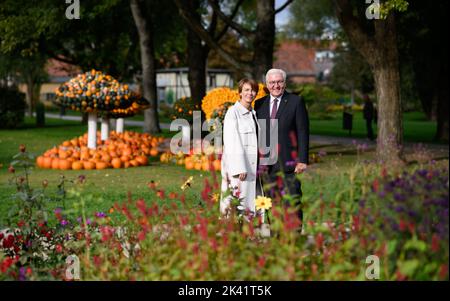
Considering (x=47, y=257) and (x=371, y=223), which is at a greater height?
(x=371, y=223)

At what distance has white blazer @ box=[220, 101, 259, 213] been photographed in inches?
286

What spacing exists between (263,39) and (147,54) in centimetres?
866

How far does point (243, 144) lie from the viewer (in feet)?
24.0

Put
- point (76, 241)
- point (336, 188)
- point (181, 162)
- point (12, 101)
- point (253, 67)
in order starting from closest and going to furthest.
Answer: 1. point (336, 188)
2. point (76, 241)
3. point (181, 162)
4. point (253, 67)
5. point (12, 101)

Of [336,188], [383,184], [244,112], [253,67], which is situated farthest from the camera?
[253,67]

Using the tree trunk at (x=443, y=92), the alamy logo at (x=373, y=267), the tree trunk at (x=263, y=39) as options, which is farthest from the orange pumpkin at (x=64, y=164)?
the tree trunk at (x=443, y=92)

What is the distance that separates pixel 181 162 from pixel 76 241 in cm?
1083

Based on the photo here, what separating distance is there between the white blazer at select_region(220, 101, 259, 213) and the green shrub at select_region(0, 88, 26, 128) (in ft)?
89.7

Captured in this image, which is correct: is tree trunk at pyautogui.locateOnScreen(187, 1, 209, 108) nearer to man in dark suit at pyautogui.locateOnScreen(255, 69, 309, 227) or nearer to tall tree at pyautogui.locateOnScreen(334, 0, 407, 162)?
tall tree at pyautogui.locateOnScreen(334, 0, 407, 162)

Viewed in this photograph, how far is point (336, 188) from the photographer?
5.72m

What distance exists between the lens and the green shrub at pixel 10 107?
33.0 m
